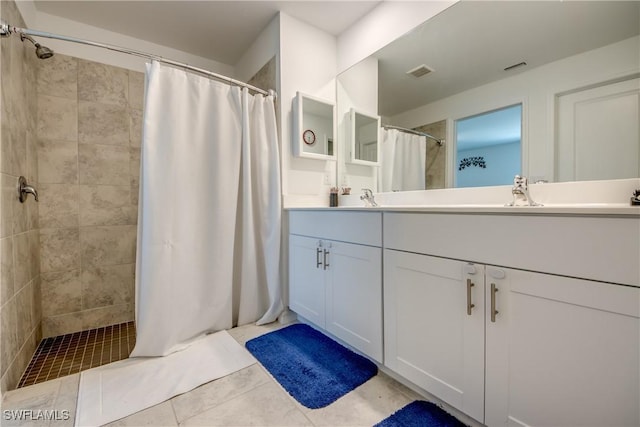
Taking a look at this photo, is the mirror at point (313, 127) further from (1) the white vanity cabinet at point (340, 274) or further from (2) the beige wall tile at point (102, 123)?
(2) the beige wall tile at point (102, 123)

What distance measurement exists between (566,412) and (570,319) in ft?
0.89

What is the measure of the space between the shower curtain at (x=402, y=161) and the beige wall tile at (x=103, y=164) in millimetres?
1957

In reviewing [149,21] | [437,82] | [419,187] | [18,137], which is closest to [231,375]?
[419,187]

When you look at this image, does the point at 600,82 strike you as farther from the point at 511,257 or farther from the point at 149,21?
the point at 149,21

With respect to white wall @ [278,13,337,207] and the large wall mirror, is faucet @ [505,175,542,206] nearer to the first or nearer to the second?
the large wall mirror

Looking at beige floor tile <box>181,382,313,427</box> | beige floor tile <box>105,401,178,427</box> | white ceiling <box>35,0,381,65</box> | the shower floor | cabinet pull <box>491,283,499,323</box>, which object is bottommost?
the shower floor

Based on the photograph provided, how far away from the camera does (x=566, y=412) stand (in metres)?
0.77

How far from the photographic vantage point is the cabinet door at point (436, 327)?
94 centimetres

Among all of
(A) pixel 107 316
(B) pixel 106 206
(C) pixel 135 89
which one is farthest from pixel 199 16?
(A) pixel 107 316

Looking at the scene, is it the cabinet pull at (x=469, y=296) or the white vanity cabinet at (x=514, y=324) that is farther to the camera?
the cabinet pull at (x=469, y=296)

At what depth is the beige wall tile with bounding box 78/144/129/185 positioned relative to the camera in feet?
6.31

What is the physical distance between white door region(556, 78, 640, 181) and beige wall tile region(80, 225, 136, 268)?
2.71m

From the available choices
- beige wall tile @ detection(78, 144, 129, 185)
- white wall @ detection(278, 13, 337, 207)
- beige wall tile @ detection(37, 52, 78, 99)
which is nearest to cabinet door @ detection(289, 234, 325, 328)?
white wall @ detection(278, 13, 337, 207)

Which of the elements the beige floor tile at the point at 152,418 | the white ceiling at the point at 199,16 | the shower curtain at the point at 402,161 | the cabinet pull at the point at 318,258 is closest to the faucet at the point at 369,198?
the shower curtain at the point at 402,161
